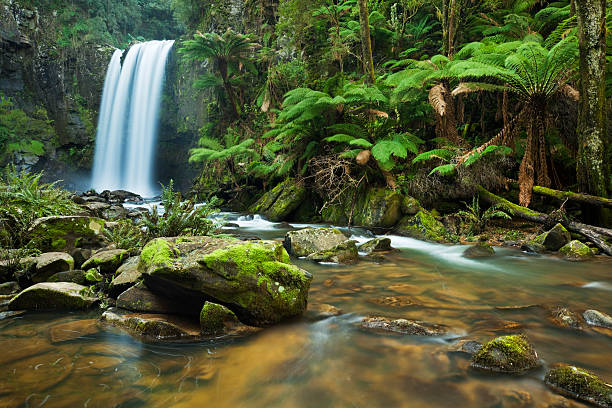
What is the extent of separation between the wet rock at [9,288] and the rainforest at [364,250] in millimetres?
37

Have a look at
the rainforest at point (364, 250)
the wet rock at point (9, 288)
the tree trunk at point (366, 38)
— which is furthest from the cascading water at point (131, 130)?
the wet rock at point (9, 288)

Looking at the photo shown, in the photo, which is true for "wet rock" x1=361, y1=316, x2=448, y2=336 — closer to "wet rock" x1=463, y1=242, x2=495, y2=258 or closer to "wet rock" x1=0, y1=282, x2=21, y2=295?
"wet rock" x1=463, y1=242, x2=495, y2=258

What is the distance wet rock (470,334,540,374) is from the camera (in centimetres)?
187

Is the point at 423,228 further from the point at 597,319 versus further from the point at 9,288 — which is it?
the point at 9,288

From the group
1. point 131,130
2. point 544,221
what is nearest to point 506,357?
point 544,221

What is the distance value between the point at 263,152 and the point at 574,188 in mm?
7783

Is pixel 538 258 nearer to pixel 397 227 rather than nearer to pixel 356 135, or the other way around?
pixel 397 227

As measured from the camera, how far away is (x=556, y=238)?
5047 mm

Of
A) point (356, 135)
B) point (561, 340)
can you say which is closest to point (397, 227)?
point (356, 135)

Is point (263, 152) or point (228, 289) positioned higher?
point (263, 152)

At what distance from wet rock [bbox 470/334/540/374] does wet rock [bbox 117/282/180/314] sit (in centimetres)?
226

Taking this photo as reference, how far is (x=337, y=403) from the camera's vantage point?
1.70 m

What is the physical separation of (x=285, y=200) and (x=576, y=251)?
6121mm

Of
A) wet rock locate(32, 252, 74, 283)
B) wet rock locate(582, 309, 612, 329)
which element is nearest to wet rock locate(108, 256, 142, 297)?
wet rock locate(32, 252, 74, 283)
